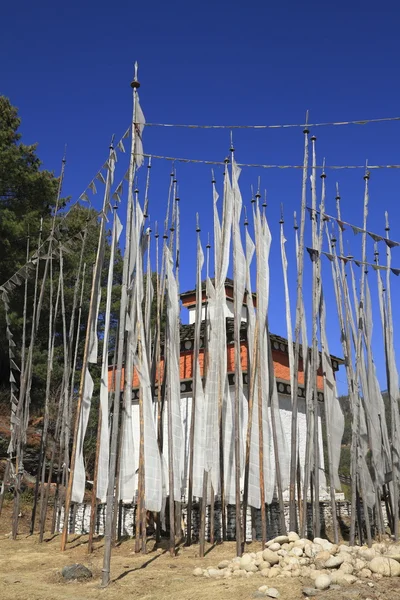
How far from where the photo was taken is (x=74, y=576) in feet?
20.6

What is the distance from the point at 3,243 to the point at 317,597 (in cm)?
1440

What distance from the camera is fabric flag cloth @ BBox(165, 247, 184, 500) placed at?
26.7ft

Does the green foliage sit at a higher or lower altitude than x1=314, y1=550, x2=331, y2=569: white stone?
higher

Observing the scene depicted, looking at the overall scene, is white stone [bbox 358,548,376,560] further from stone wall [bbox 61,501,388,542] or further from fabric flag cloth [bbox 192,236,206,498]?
stone wall [bbox 61,501,388,542]

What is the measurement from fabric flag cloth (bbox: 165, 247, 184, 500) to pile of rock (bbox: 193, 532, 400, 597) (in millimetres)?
1850

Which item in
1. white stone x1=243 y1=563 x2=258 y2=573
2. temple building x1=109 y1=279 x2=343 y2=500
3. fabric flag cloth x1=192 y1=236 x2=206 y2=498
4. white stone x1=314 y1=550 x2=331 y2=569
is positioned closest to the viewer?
white stone x1=314 y1=550 x2=331 y2=569

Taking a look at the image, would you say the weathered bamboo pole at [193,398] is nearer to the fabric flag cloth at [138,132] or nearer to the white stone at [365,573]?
the fabric flag cloth at [138,132]

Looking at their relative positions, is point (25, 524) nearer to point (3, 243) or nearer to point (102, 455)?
point (102, 455)

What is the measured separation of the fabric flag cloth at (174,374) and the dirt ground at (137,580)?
1155mm

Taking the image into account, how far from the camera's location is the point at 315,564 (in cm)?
598

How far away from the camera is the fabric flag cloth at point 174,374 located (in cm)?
813

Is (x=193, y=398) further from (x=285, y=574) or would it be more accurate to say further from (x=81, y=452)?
(x=285, y=574)

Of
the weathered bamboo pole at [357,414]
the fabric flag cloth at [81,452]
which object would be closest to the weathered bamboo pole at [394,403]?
the weathered bamboo pole at [357,414]

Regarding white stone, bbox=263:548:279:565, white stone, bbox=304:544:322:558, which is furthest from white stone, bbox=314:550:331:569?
white stone, bbox=263:548:279:565
